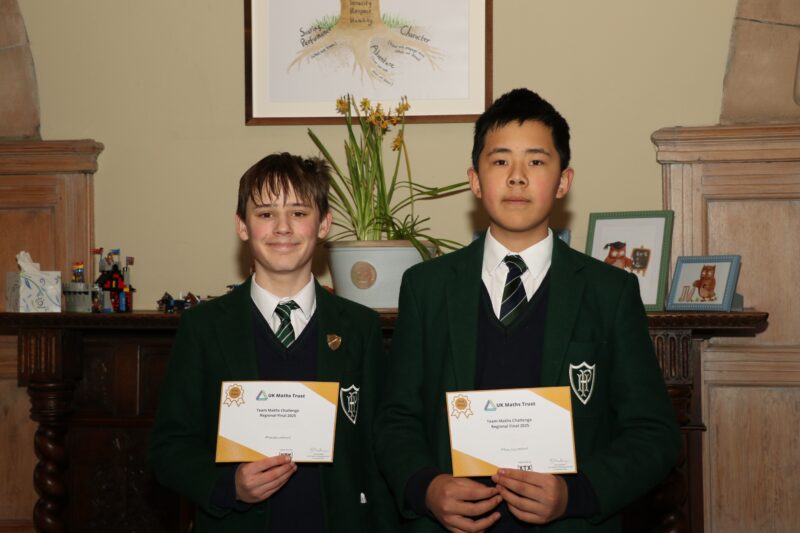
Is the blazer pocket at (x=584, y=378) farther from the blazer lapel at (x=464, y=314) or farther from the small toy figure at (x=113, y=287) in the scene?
the small toy figure at (x=113, y=287)

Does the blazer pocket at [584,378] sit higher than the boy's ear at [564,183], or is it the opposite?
the boy's ear at [564,183]

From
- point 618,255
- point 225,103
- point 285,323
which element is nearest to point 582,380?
point 285,323

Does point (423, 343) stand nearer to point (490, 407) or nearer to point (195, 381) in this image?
point (490, 407)

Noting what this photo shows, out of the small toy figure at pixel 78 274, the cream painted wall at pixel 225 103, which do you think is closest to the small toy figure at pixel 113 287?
the small toy figure at pixel 78 274

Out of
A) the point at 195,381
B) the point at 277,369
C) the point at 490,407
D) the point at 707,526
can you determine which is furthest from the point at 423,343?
the point at 707,526

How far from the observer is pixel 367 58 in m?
2.94

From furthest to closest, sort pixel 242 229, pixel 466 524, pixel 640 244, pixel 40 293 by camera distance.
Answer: pixel 40 293 < pixel 640 244 < pixel 242 229 < pixel 466 524

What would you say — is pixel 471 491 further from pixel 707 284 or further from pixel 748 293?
pixel 748 293

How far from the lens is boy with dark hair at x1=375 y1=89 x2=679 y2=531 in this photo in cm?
149

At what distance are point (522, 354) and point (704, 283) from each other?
121 cm

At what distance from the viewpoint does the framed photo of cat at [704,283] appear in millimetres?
2564

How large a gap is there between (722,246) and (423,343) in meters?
1.56

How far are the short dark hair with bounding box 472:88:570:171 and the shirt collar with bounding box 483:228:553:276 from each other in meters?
0.17

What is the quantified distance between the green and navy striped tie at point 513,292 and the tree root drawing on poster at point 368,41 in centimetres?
139
